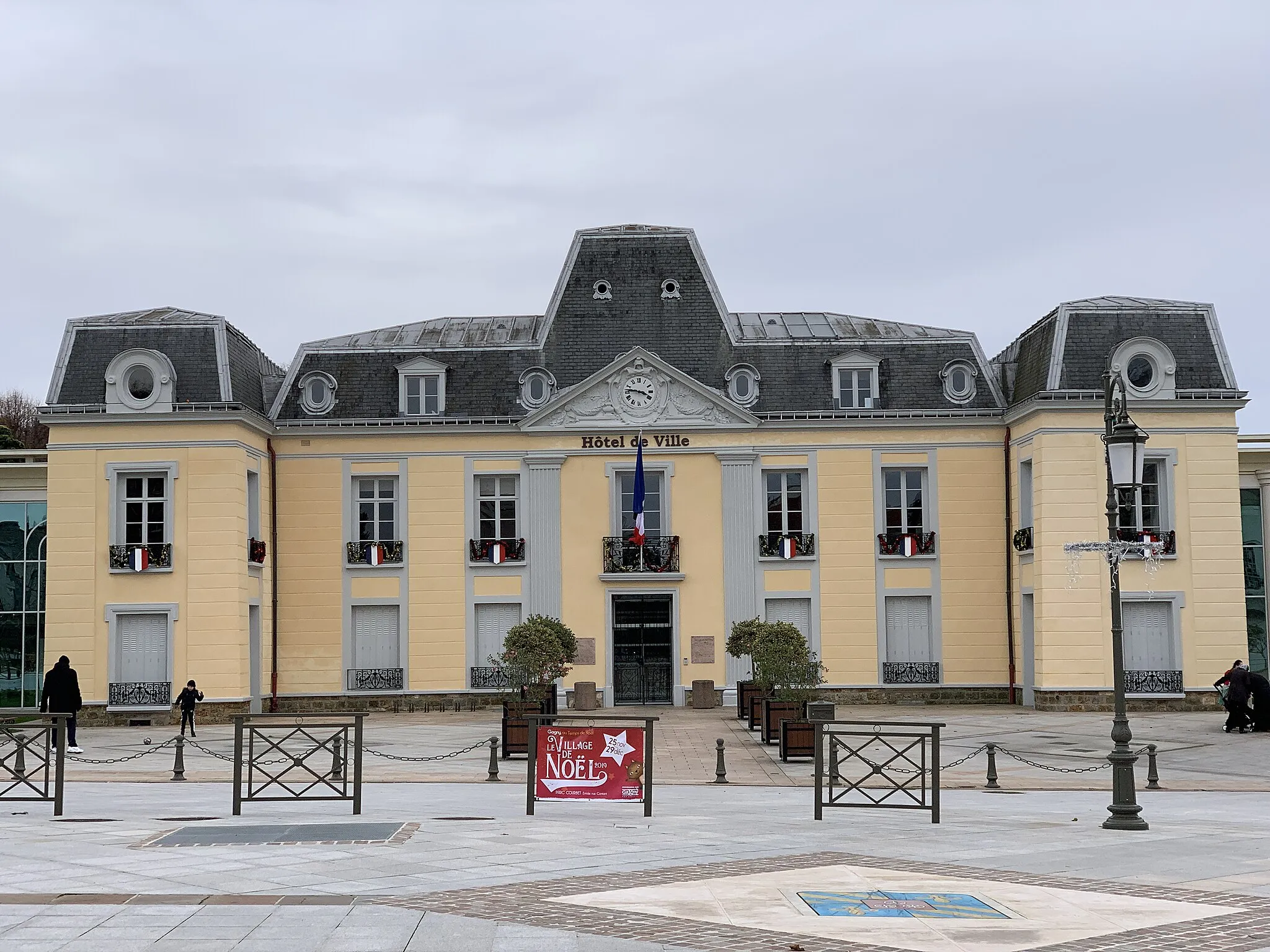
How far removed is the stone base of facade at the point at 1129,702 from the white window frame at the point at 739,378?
9.98 meters

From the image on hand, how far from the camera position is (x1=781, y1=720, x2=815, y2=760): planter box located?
22312mm

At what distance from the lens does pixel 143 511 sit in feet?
109

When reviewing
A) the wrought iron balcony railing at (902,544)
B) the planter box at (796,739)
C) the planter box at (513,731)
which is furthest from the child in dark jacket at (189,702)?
the wrought iron balcony railing at (902,544)

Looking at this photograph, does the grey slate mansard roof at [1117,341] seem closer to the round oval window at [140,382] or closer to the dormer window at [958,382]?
the dormer window at [958,382]

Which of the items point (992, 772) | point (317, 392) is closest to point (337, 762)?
point (992, 772)

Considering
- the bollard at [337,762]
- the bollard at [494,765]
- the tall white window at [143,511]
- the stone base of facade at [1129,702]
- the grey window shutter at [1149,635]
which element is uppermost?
the tall white window at [143,511]

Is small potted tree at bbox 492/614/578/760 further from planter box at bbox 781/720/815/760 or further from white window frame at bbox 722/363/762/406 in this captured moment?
white window frame at bbox 722/363/762/406

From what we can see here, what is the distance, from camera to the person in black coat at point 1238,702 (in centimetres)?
2742

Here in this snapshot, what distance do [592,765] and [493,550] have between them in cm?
2126

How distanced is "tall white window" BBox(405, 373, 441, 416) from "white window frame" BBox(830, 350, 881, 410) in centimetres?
1015

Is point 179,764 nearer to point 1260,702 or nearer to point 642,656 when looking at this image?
point 642,656

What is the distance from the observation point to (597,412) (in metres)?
36.1

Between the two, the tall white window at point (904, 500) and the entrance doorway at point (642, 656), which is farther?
the tall white window at point (904, 500)

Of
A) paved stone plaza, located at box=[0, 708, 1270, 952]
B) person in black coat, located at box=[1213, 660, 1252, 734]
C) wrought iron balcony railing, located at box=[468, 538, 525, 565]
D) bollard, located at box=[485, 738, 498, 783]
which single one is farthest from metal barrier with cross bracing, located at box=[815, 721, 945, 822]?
wrought iron balcony railing, located at box=[468, 538, 525, 565]
